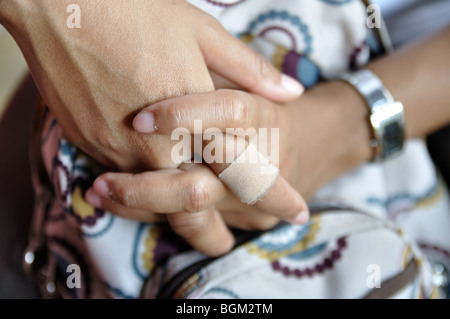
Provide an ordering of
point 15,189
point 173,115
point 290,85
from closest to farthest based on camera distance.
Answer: point 173,115, point 290,85, point 15,189

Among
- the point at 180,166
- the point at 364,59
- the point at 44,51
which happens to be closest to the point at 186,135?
the point at 180,166

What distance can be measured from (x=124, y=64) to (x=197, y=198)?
0.52ft

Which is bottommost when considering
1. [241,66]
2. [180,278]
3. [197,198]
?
[180,278]

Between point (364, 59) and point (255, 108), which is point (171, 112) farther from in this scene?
point (364, 59)

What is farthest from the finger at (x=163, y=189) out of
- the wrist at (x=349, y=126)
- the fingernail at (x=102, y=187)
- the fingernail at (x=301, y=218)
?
the wrist at (x=349, y=126)

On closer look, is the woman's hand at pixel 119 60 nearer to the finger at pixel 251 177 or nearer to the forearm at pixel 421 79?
the finger at pixel 251 177

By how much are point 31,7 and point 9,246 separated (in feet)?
1.20

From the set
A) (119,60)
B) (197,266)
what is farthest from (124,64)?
(197,266)

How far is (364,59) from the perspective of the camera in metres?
0.67

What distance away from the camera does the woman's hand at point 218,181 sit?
19.5 inches

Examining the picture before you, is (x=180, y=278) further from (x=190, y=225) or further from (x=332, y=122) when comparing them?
(x=332, y=122)

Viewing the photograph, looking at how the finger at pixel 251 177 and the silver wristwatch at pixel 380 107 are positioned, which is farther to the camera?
the silver wristwatch at pixel 380 107

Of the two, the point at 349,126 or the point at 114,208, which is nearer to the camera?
the point at 114,208

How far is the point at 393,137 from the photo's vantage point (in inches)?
25.9
